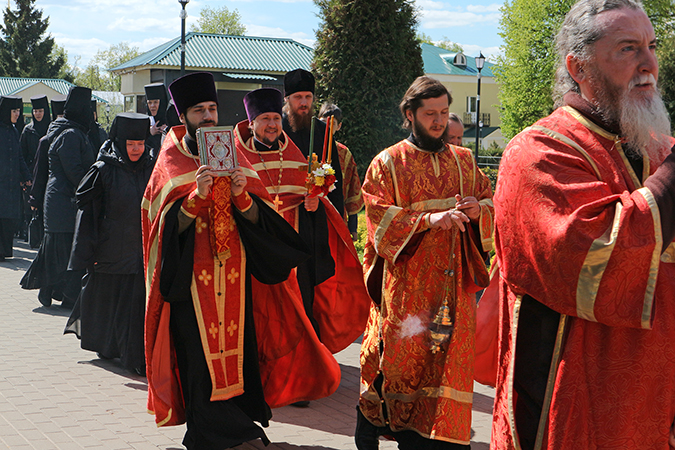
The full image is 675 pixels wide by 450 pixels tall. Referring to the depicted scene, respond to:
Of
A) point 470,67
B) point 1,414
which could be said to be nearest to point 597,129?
point 1,414

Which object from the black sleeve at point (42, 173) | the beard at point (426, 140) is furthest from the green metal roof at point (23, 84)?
the beard at point (426, 140)

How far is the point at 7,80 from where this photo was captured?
6700cm

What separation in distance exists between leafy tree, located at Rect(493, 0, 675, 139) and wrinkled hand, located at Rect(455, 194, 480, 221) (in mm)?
34898

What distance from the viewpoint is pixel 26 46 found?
2936 inches

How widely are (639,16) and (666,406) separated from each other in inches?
46.8

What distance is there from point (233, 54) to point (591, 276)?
41.9 metres

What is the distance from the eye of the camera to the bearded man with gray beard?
2.19 m

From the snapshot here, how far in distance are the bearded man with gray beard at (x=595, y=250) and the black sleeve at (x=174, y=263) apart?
2553 mm

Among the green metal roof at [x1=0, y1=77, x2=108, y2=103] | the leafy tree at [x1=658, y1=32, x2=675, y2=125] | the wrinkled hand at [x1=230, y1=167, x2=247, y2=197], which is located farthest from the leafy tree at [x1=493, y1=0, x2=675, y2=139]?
the green metal roof at [x1=0, y1=77, x2=108, y2=103]

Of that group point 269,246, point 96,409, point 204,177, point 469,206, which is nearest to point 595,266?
point 469,206

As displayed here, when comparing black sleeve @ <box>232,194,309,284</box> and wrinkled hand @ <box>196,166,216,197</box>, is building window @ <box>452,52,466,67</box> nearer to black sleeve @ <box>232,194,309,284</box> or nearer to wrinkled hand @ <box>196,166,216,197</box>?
black sleeve @ <box>232,194,309,284</box>

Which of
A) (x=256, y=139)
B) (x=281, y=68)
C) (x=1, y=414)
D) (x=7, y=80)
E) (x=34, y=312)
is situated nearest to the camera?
(x=1, y=414)

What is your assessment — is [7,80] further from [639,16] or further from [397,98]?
[639,16]

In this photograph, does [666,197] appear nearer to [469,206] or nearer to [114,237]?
[469,206]
